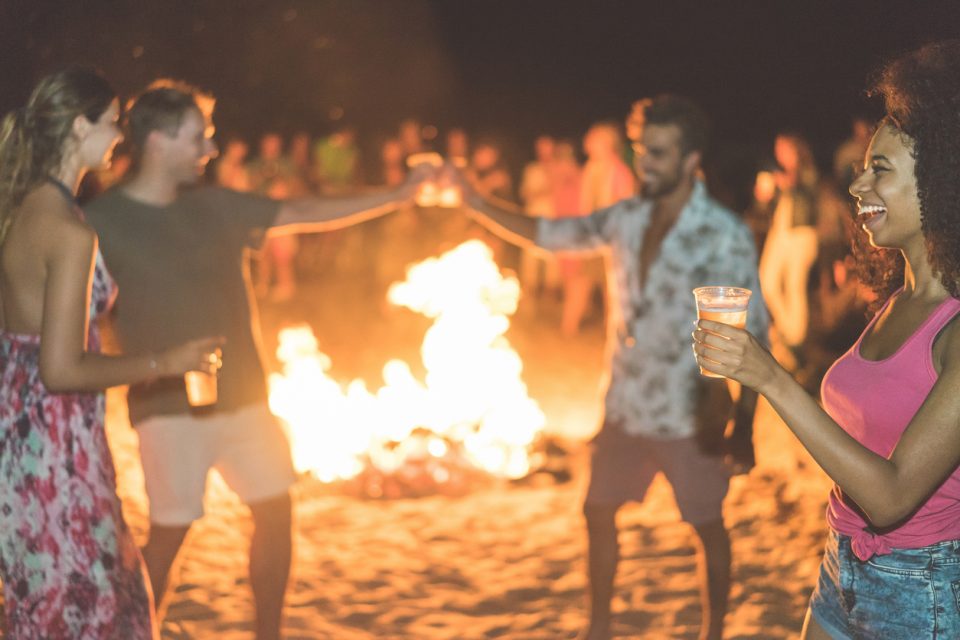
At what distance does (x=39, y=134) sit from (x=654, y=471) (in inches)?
109

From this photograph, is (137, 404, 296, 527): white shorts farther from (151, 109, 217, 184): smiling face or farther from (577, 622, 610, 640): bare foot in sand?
(577, 622, 610, 640): bare foot in sand

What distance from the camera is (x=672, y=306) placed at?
429 cm

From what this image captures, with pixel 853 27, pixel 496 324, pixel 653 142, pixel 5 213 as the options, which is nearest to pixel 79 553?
pixel 5 213

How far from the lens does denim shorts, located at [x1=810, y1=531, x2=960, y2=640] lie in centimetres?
248

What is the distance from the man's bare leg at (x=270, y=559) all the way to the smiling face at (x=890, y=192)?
2.57m

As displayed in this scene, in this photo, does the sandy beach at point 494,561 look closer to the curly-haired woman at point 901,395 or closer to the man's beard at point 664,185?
the man's beard at point 664,185

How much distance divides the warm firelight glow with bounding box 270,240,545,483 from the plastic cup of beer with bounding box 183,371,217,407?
3316 millimetres

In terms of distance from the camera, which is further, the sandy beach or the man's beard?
the sandy beach

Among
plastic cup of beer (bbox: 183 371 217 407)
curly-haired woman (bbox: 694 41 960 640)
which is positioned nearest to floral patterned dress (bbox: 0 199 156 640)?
plastic cup of beer (bbox: 183 371 217 407)

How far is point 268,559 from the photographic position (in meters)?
4.19

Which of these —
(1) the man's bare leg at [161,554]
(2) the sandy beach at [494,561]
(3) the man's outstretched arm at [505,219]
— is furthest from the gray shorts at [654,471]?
(1) the man's bare leg at [161,554]

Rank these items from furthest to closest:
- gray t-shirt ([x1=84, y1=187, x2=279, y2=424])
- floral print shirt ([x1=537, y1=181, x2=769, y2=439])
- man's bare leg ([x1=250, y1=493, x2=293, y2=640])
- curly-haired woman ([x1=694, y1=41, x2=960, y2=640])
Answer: floral print shirt ([x1=537, y1=181, x2=769, y2=439]) < man's bare leg ([x1=250, y1=493, x2=293, y2=640]) < gray t-shirt ([x1=84, y1=187, x2=279, y2=424]) < curly-haired woman ([x1=694, y1=41, x2=960, y2=640])

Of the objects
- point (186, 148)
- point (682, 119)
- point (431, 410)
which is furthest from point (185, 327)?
point (431, 410)

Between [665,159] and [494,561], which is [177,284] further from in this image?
[494,561]
